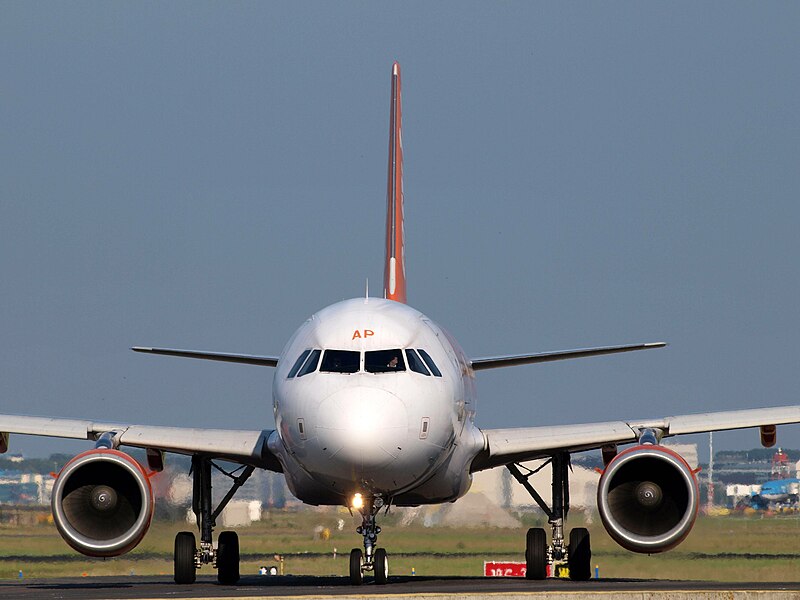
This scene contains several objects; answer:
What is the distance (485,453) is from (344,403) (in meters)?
5.28

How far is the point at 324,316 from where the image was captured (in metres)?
21.2

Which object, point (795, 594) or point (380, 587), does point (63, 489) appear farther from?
point (795, 594)

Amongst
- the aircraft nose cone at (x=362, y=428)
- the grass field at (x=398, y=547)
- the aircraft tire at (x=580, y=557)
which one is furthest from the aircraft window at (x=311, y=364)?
the grass field at (x=398, y=547)

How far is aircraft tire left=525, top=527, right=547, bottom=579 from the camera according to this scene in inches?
979

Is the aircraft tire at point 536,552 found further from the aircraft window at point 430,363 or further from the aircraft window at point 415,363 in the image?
the aircraft window at point 415,363

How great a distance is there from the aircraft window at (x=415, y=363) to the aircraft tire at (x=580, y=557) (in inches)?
252

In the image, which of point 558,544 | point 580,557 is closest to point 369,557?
point 558,544

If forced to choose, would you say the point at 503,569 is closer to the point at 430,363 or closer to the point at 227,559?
the point at 227,559

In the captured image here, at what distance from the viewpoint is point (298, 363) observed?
20.4 metres

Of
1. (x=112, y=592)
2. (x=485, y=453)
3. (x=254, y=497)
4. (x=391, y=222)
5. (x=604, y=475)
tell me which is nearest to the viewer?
(x=112, y=592)

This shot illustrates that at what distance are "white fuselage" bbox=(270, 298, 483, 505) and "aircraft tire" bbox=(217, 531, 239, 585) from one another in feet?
12.4

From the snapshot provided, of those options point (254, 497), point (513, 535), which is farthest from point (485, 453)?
point (254, 497)

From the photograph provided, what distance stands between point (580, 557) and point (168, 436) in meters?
6.38

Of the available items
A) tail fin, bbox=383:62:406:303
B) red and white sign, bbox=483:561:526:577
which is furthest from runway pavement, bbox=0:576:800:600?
red and white sign, bbox=483:561:526:577
